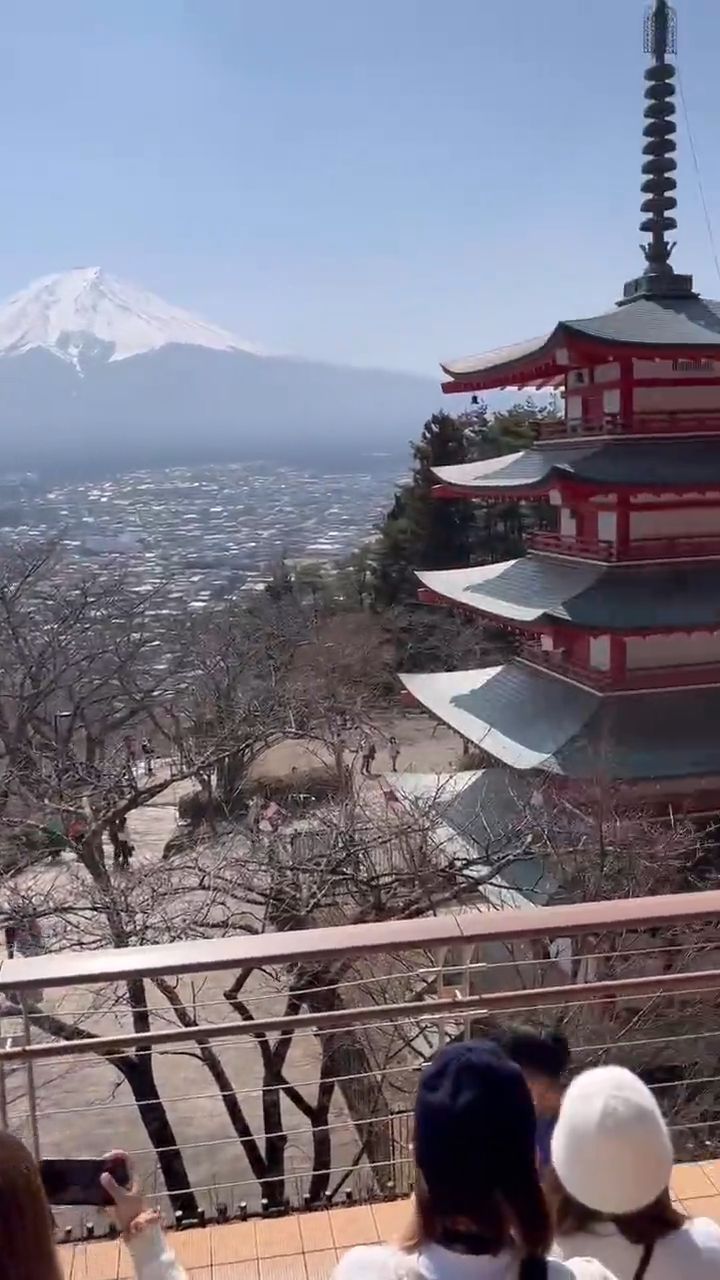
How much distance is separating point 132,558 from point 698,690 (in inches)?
1279

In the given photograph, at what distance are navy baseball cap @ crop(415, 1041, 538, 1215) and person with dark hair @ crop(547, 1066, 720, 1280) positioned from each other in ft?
0.57

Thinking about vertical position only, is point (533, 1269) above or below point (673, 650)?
above

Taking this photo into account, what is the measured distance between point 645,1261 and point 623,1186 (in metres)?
0.13

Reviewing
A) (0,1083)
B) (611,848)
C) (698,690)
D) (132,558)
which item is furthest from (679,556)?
(132,558)

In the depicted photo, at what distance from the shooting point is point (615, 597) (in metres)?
11.4

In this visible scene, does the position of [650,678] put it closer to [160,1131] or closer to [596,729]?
[596,729]

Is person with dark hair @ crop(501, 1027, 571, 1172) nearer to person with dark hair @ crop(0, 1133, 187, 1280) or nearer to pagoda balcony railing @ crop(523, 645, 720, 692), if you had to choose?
person with dark hair @ crop(0, 1133, 187, 1280)

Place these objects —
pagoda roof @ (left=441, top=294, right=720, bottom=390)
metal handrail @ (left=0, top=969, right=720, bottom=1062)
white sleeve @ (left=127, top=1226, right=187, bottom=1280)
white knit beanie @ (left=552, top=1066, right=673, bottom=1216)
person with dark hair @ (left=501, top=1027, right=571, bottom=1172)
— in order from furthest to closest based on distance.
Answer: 1. pagoda roof @ (left=441, top=294, right=720, bottom=390)
2. metal handrail @ (left=0, top=969, right=720, bottom=1062)
3. person with dark hair @ (left=501, top=1027, right=571, bottom=1172)
4. white sleeve @ (left=127, top=1226, right=187, bottom=1280)
5. white knit beanie @ (left=552, top=1066, right=673, bottom=1216)

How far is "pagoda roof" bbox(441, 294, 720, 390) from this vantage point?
1078 cm

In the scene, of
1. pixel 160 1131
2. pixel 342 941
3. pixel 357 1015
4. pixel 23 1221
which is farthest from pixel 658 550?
pixel 23 1221

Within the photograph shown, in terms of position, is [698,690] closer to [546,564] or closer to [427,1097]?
[546,564]

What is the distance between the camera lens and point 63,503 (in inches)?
2793

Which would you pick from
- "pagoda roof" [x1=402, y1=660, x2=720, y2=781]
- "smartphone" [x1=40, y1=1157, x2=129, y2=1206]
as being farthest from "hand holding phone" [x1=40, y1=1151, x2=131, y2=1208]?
"pagoda roof" [x1=402, y1=660, x2=720, y2=781]

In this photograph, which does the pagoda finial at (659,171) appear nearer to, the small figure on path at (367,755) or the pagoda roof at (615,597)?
the pagoda roof at (615,597)
